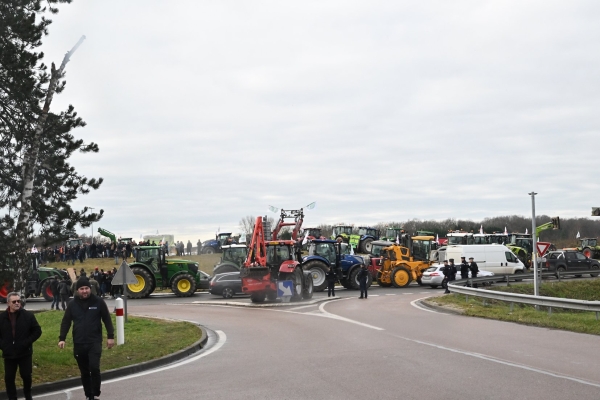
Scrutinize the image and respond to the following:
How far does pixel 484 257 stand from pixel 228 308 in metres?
21.3

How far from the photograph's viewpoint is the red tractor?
31.1 m

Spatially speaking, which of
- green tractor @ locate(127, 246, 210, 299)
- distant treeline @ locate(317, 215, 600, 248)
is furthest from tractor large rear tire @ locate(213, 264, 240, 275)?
distant treeline @ locate(317, 215, 600, 248)

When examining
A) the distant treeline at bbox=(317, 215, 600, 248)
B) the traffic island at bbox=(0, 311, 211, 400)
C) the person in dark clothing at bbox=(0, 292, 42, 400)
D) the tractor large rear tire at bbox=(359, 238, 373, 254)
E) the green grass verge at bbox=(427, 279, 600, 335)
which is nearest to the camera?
the person in dark clothing at bbox=(0, 292, 42, 400)

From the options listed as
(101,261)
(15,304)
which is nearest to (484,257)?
(101,261)

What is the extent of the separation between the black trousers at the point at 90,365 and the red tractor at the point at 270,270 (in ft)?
69.8

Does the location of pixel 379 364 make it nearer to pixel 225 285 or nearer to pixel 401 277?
pixel 225 285

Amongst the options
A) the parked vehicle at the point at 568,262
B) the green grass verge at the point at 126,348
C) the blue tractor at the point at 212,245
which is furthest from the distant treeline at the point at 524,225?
the green grass verge at the point at 126,348

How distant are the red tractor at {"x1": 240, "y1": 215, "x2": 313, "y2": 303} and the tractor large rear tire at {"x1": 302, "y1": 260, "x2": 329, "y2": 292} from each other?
454 cm

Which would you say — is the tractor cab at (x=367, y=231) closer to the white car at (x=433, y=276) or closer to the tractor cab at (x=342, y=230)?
the tractor cab at (x=342, y=230)

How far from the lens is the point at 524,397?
910cm

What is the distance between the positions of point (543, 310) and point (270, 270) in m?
11.6

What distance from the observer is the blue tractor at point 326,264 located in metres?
38.2

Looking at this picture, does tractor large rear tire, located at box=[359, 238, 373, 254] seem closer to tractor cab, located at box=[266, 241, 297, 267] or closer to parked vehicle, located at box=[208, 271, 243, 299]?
parked vehicle, located at box=[208, 271, 243, 299]

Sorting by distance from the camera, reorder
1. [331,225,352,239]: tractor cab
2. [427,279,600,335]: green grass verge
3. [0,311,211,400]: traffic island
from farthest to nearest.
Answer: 1. [331,225,352,239]: tractor cab
2. [427,279,600,335]: green grass verge
3. [0,311,211,400]: traffic island
